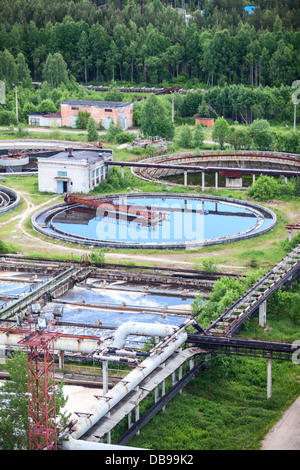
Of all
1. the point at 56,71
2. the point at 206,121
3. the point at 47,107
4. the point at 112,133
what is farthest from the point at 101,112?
the point at 56,71

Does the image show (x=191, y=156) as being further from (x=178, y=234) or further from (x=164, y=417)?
(x=164, y=417)

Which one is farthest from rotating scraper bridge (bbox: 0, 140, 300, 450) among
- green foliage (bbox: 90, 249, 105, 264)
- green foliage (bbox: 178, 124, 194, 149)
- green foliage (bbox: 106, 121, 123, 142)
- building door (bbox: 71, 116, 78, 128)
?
building door (bbox: 71, 116, 78, 128)

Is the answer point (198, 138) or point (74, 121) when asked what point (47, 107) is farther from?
point (198, 138)

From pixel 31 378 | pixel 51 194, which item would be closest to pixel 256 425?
pixel 31 378

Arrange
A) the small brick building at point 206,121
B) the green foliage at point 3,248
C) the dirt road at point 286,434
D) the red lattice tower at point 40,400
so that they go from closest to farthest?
the red lattice tower at point 40,400, the dirt road at point 286,434, the green foliage at point 3,248, the small brick building at point 206,121

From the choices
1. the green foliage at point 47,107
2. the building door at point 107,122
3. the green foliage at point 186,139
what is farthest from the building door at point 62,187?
the green foliage at point 47,107

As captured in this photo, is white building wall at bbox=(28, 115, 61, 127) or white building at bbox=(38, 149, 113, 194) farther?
white building wall at bbox=(28, 115, 61, 127)

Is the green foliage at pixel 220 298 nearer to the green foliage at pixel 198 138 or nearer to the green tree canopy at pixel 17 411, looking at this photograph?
the green tree canopy at pixel 17 411

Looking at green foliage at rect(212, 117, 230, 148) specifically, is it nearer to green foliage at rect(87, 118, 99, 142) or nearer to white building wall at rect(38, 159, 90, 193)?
green foliage at rect(87, 118, 99, 142)
